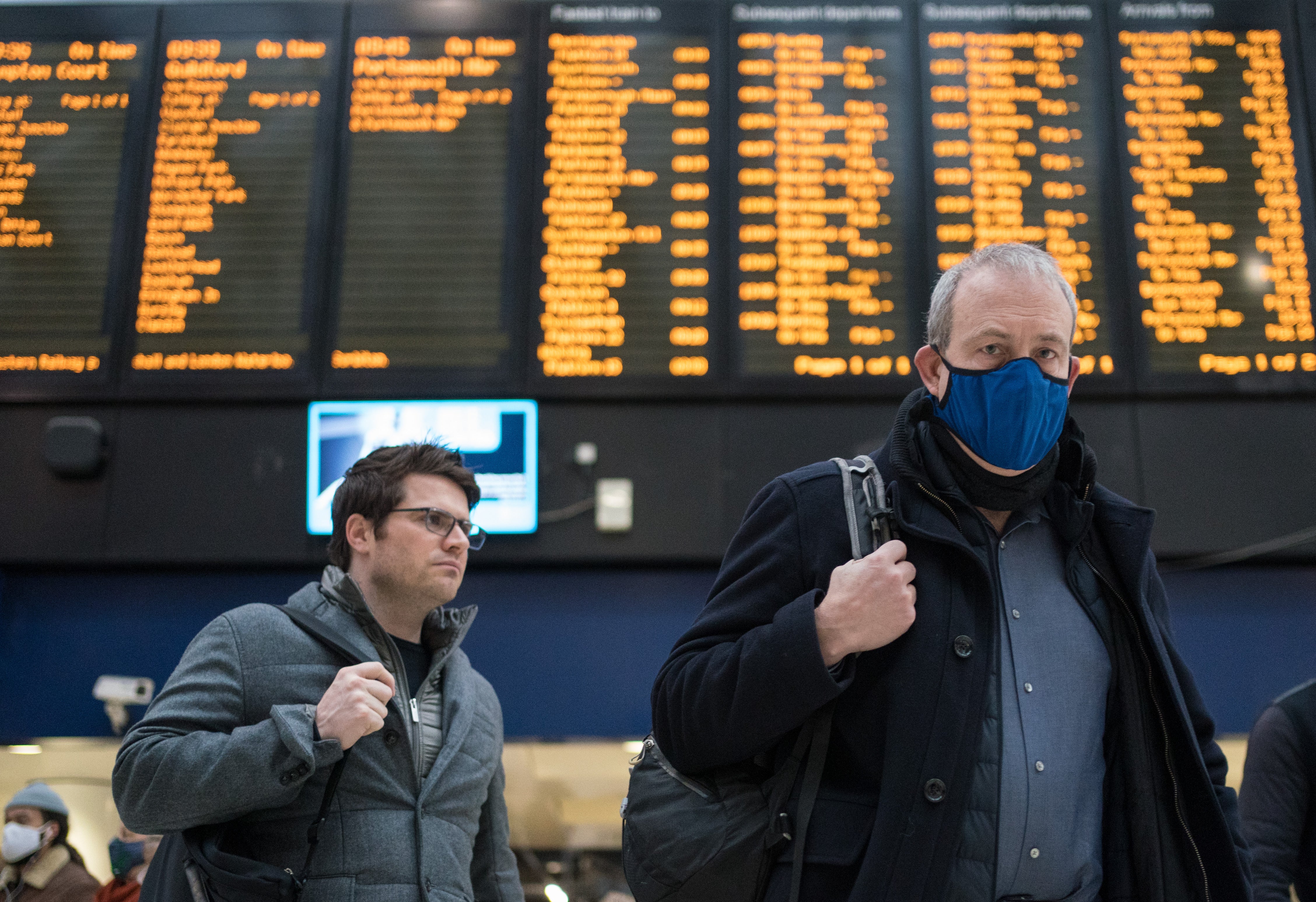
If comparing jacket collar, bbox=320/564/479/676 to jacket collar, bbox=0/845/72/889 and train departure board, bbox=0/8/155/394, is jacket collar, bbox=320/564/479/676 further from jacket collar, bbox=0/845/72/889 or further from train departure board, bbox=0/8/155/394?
train departure board, bbox=0/8/155/394

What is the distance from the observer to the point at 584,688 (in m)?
4.84

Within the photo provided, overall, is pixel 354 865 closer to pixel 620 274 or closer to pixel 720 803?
pixel 720 803

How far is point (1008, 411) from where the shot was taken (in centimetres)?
163

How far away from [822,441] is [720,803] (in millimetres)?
3395

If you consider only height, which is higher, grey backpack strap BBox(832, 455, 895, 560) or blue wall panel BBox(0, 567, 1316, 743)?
grey backpack strap BBox(832, 455, 895, 560)

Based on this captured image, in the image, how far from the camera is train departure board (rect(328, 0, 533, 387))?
4.88 metres

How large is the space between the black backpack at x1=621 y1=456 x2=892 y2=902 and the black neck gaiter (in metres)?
0.15

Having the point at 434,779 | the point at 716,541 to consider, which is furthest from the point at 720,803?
the point at 716,541

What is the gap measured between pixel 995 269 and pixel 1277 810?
1.64m

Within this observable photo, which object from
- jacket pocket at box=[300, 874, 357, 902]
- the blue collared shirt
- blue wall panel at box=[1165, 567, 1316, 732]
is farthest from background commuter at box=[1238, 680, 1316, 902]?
blue wall panel at box=[1165, 567, 1316, 732]

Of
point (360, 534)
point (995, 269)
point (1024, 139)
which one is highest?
point (1024, 139)

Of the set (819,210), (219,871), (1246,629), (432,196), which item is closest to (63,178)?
(432,196)

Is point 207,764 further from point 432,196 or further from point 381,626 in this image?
point 432,196

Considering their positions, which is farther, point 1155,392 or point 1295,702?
point 1155,392
